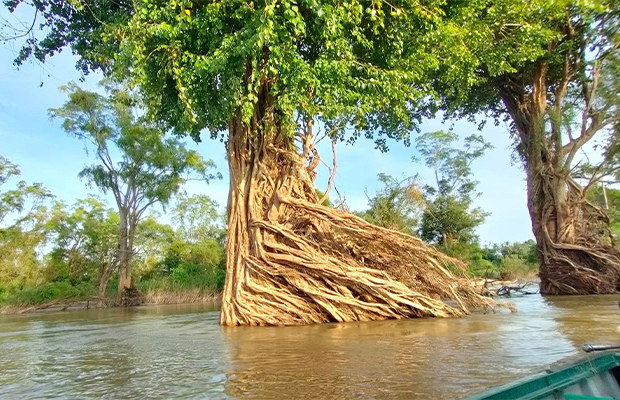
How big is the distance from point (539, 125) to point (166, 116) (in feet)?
45.4

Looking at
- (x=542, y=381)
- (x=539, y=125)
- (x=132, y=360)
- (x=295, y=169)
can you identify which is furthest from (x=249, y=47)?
(x=539, y=125)

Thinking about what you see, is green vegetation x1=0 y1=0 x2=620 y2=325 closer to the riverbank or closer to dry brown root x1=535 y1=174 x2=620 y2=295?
dry brown root x1=535 y1=174 x2=620 y2=295

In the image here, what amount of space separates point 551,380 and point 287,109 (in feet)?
22.7

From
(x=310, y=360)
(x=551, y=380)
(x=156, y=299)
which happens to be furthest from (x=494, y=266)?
(x=551, y=380)

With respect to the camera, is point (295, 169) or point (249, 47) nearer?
point (249, 47)

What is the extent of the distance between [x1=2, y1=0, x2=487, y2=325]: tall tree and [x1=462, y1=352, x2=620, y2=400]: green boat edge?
601 cm

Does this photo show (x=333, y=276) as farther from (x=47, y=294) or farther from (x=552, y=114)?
(x=47, y=294)

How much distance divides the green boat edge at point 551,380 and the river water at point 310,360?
0.88 meters

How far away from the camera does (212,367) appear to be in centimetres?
Result: 463

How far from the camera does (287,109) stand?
844 centimetres

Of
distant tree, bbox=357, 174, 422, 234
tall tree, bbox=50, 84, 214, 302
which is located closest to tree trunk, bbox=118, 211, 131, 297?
tall tree, bbox=50, 84, 214, 302

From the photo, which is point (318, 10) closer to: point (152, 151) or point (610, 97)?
point (610, 97)

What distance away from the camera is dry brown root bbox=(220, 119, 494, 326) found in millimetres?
8734

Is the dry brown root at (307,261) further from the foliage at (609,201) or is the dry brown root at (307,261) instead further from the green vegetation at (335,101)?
the foliage at (609,201)
